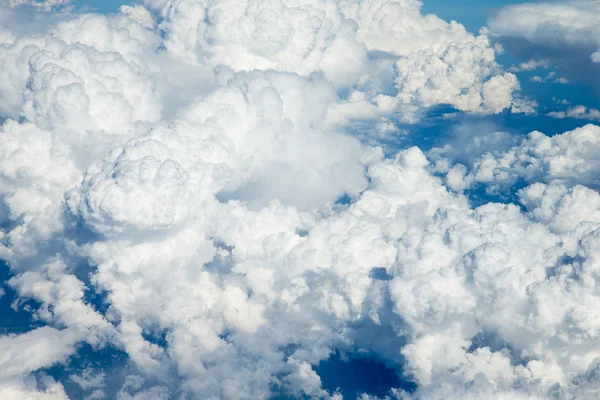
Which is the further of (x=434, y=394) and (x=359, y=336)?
(x=359, y=336)

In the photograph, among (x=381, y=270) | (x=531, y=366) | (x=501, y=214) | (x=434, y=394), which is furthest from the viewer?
(x=381, y=270)

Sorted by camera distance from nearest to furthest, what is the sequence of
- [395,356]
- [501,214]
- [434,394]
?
[434,394]
[501,214]
[395,356]

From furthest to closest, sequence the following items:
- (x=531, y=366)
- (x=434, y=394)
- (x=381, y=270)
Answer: (x=381, y=270) < (x=434, y=394) < (x=531, y=366)

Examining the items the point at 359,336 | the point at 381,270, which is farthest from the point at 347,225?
the point at 359,336

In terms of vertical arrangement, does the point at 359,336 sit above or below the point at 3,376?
above

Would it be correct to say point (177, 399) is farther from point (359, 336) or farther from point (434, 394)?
point (434, 394)

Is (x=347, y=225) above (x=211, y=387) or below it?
above

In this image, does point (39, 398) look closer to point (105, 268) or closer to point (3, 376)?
point (3, 376)

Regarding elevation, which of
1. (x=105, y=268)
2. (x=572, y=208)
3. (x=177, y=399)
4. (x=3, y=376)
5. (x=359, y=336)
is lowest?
(x=3, y=376)

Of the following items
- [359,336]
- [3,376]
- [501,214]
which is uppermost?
[501,214]

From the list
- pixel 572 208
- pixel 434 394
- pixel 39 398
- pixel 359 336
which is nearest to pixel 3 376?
pixel 39 398
